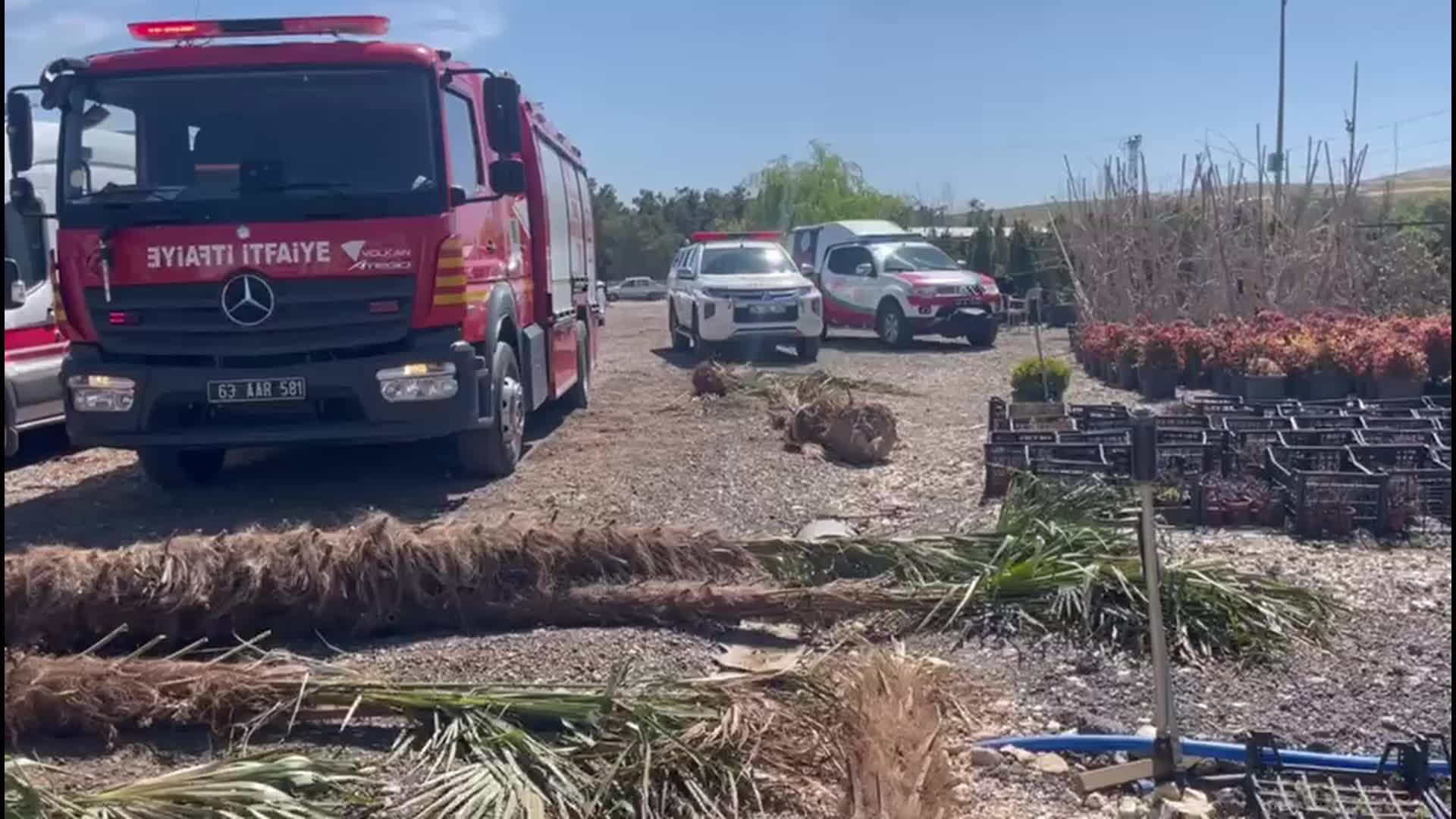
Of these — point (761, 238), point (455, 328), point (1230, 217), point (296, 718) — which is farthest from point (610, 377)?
point (296, 718)

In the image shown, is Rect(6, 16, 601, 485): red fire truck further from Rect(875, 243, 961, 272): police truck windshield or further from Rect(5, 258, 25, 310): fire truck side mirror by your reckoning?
Rect(875, 243, 961, 272): police truck windshield

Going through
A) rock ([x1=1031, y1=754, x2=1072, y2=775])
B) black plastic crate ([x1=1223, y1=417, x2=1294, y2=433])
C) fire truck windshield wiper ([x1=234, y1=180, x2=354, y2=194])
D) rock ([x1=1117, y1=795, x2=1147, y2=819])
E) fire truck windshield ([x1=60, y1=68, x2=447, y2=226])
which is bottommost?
rock ([x1=1031, y1=754, x2=1072, y2=775])

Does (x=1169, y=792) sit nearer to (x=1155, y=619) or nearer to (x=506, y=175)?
(x=1155, y=619)

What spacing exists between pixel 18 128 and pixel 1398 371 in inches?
403

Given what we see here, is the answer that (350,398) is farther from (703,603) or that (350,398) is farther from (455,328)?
(703,603)

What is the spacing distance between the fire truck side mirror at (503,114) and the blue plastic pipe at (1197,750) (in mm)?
5381

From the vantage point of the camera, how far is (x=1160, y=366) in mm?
14328

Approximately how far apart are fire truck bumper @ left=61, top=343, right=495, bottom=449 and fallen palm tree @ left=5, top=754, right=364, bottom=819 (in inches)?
168

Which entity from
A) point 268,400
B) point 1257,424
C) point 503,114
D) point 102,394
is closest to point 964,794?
point 268,400

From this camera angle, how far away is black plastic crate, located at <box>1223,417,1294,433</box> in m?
9.08

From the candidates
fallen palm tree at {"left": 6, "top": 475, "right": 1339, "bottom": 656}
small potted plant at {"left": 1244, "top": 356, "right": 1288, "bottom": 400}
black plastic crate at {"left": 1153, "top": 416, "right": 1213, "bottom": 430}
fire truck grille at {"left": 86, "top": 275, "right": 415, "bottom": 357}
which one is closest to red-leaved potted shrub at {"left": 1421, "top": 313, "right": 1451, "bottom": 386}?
small potted plant at {"left": 1244, "top": 356, "right": 1288, "bottom": 400}

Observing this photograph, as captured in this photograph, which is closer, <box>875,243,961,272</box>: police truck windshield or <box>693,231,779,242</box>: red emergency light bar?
<box>693,231,779,242</box>: red emergency light bar

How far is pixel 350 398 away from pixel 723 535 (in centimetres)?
307

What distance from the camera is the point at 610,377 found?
60.5 feet
